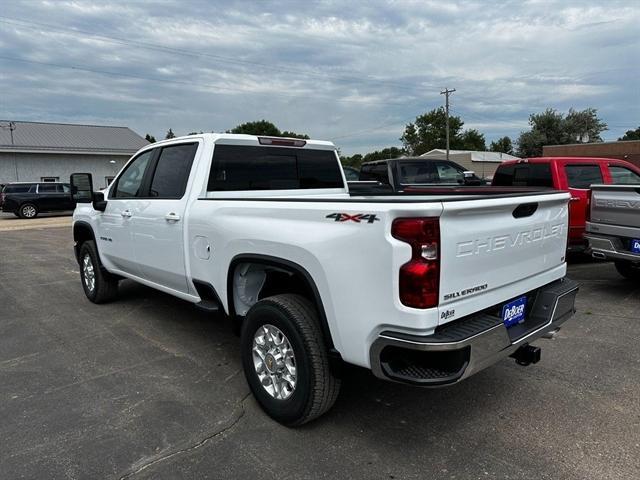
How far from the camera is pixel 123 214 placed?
515 cm

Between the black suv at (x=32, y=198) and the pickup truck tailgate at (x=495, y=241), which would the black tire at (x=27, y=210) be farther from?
the pickup truck tailgate at (x=495, y=241)

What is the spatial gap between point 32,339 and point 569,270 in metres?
7.73

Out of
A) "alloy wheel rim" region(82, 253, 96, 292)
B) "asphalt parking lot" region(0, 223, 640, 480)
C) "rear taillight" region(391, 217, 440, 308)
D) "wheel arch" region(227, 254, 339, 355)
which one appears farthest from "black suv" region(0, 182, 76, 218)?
"rear taillight" region(391, 217, 440, 308)

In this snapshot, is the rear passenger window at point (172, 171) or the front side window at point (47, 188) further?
the front side window at point (47, 188)

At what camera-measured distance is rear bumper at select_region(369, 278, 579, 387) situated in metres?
2.51

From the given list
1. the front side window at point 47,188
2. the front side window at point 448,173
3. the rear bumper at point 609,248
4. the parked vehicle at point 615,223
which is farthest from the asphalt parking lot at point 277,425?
the front side window at point 47,188

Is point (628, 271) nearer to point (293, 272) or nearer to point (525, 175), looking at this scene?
point (525, 175)

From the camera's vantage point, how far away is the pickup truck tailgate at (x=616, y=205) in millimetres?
5973

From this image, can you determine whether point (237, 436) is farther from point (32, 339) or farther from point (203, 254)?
point (32, 339)

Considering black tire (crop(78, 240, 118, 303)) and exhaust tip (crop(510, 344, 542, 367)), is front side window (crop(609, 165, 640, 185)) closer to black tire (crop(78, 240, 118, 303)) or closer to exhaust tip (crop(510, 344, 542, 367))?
exhaust tip (crop(510, 344, 542, 367))

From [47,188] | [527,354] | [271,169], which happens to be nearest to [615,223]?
[527,354]

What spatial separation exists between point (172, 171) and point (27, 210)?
2263 cm

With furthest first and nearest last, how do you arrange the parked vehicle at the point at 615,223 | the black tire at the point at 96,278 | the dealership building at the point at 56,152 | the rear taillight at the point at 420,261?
1. the dealership building at the point at 56,152
2. the black tire at the point at 96,278
3. the parked vehicle at the point at 615,223
4. the rear taillight at the point at 420,261

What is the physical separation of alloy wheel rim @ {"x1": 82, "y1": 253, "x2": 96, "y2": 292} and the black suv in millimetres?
18636
